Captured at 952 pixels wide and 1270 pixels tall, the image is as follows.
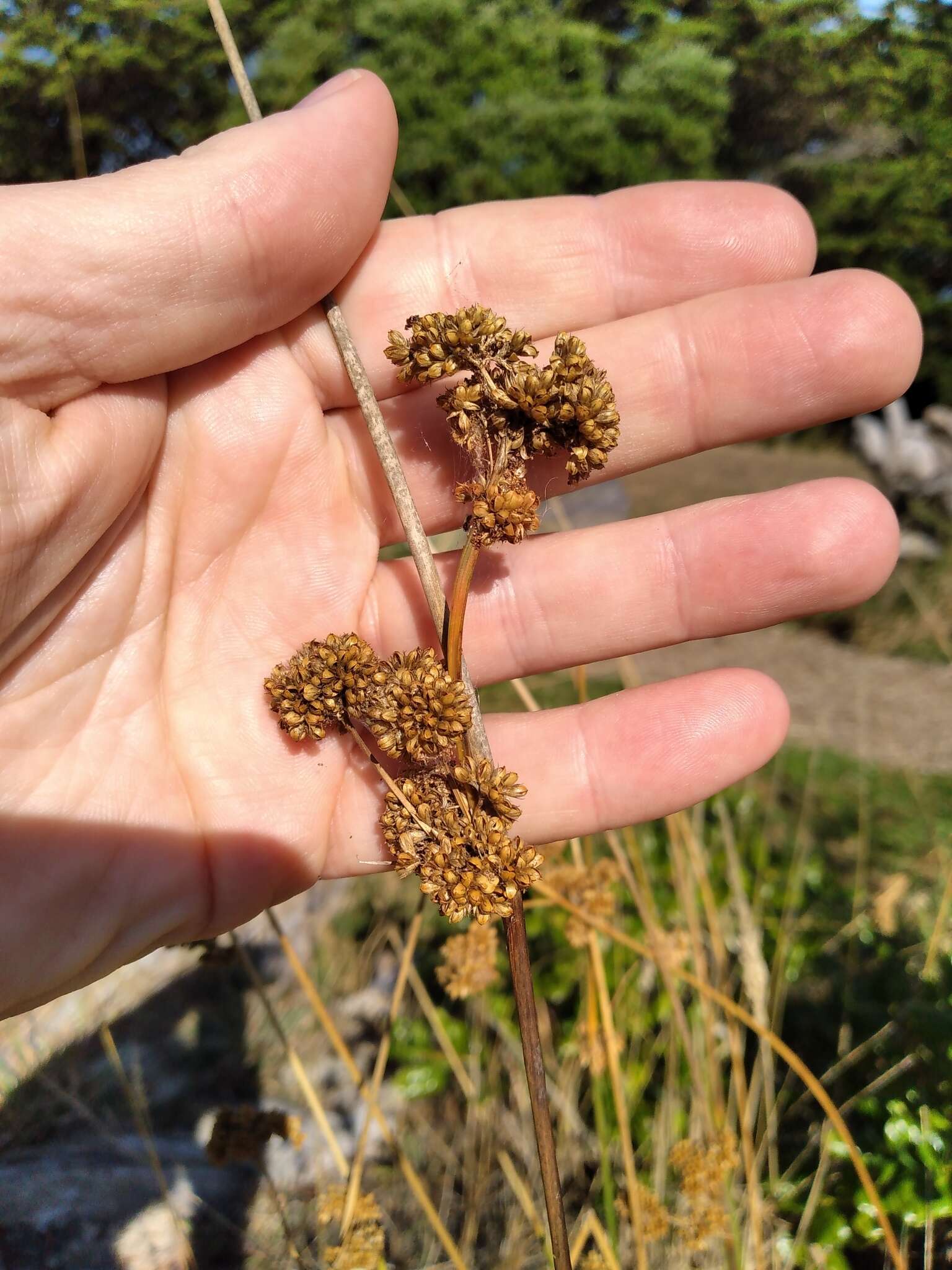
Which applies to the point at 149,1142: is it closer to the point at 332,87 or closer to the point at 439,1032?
the point at 439,1032

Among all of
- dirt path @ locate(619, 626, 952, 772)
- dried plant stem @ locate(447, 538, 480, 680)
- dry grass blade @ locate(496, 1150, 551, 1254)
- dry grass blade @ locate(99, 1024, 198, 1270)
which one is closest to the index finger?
dried plant stem @ locate(447, 538, 480, 680)

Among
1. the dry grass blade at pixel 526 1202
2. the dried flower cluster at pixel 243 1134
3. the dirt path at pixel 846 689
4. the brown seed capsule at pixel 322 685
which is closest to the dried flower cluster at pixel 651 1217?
the dry grass blade at pixel 526 1202

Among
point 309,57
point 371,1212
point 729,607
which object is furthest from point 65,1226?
point 309,57

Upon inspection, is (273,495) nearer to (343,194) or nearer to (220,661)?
(220,661)

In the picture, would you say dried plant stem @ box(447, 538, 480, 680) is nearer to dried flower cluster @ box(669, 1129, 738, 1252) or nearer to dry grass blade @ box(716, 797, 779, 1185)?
dry grass blade @ box(716, 797, 779, 1185)

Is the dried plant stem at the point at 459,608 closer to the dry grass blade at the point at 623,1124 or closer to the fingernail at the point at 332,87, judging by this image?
the dry grass blade at the point at 623,1124
